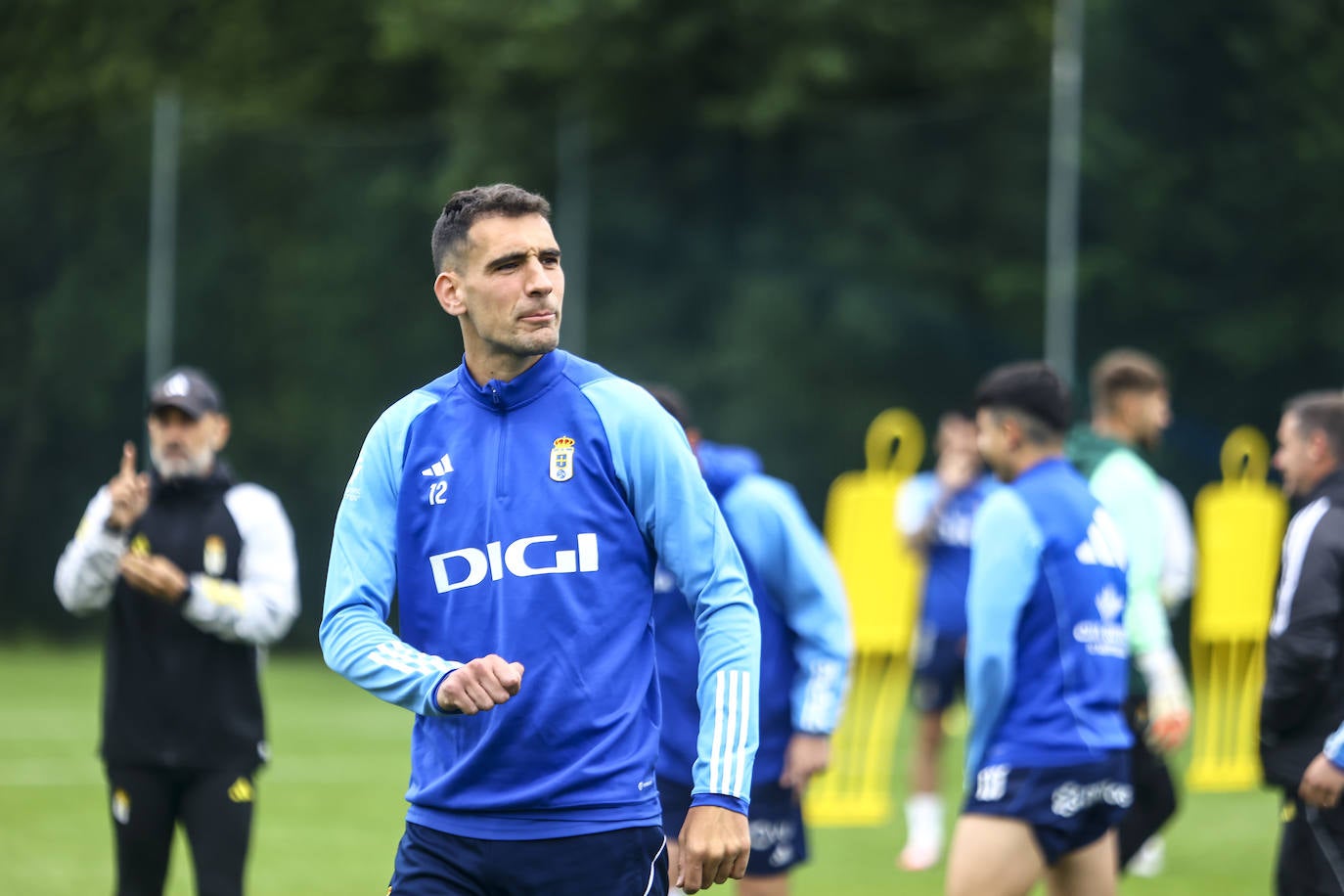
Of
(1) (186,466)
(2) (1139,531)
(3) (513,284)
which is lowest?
(3) (513,284)

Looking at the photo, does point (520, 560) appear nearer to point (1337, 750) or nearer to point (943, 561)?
point (1337, 750)

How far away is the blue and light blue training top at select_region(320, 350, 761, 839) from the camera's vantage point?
3852mm

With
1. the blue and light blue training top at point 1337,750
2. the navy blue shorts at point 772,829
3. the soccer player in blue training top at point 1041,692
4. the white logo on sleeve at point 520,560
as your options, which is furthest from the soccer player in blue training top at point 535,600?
the blue and light blue training top at point 1337,750

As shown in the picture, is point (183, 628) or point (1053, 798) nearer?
point (1053, 798)

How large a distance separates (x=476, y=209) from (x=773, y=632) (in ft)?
8.97

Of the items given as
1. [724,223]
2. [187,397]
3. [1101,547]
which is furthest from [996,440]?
[724,223]

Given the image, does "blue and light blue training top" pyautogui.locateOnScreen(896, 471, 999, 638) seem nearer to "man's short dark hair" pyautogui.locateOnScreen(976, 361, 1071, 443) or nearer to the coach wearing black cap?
"man's short dark hair" pyautogui.locateOnScreen(976, 361, 1071, 443)

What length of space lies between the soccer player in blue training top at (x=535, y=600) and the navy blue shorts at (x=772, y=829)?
2.33 meters

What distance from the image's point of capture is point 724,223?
18.5m

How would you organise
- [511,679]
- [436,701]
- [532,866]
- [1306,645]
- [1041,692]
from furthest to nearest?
[1306,645] < [1041,692] < [532,866] < [436,701] < [511,679]

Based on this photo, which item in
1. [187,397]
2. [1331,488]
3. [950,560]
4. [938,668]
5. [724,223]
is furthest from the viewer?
[724,223]

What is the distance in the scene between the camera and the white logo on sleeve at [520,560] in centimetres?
391

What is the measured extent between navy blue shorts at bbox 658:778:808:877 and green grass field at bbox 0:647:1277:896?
2.60 metres

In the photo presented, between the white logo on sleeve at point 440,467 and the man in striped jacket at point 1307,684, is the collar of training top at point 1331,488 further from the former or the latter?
the white logo on sleeve at point 440,467
